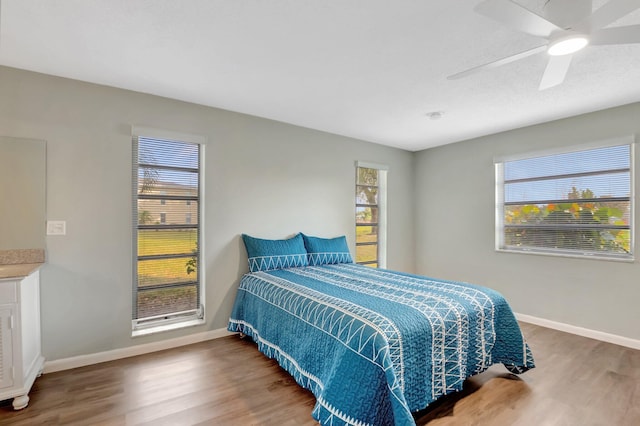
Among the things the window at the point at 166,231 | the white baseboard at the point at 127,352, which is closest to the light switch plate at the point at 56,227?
the window at the point at 166,231

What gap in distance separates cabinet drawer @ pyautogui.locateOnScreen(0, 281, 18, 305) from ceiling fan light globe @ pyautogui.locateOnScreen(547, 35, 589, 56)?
3620mm

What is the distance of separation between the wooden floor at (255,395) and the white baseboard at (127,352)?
7 centimetres

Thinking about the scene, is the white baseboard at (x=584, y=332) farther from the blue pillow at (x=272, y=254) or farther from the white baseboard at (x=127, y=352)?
the white baseboard at (x=127, y=352)

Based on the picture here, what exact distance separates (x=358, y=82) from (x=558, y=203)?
9.56 ft

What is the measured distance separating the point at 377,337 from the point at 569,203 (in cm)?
332

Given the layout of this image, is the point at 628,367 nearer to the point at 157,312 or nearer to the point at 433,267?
the point at 433,267

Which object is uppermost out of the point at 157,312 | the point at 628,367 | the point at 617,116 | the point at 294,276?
the point at 617,116

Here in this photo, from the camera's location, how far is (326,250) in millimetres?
3893

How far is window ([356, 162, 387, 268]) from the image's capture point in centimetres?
474

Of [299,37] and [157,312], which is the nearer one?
[299,37]

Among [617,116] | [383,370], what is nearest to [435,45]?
[383,370]

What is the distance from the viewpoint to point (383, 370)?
65.7 inches

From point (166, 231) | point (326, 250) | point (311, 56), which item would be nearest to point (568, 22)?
point (311, 56)

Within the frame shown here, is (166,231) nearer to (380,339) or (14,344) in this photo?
(14,344)
